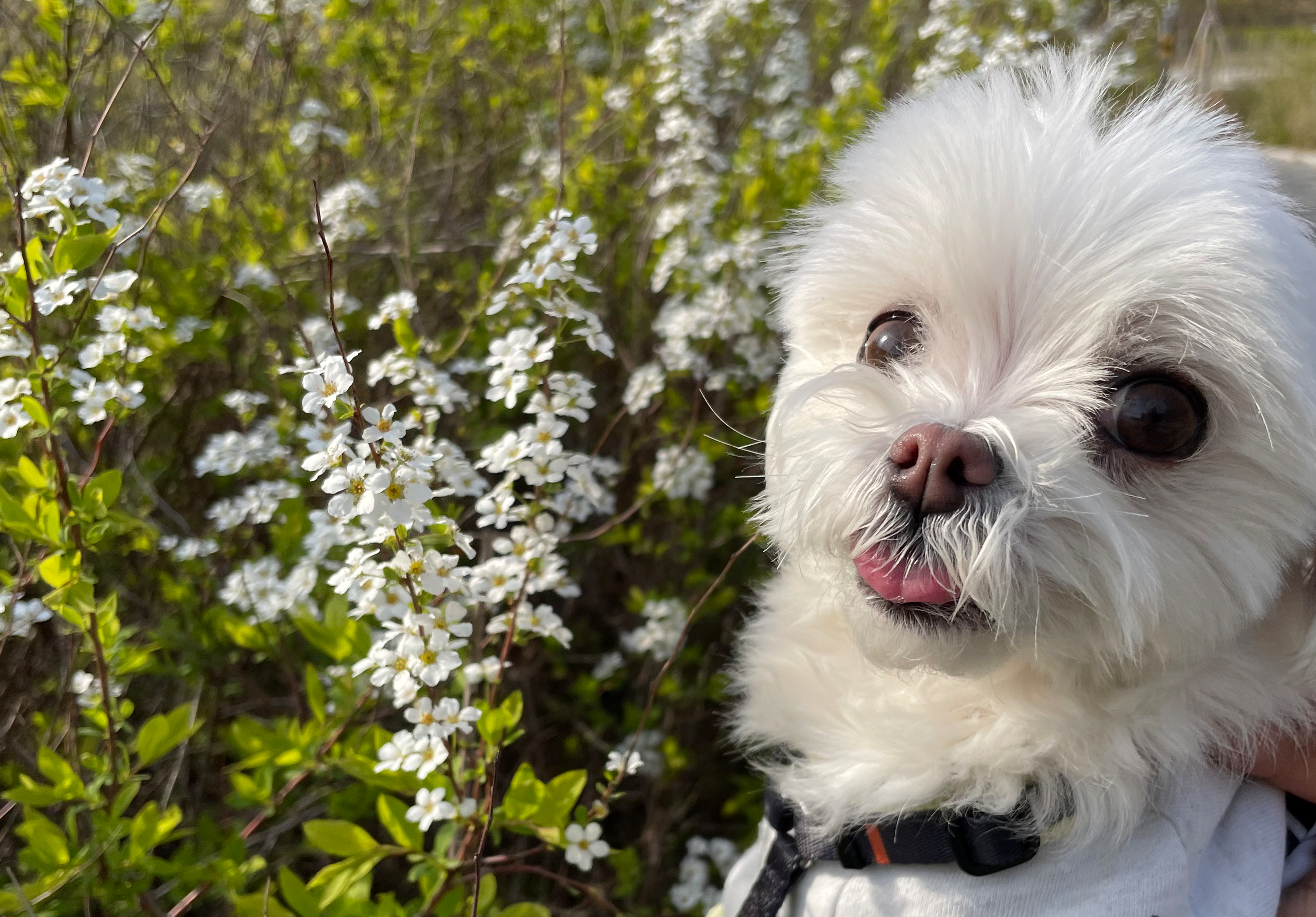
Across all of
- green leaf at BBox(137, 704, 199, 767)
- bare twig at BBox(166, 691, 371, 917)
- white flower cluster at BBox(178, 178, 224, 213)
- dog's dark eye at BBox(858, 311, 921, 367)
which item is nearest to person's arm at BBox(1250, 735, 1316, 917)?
dog's dark eye at BBox(858, 311, 921, 367)

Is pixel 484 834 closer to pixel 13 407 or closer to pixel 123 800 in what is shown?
pixel 123 800

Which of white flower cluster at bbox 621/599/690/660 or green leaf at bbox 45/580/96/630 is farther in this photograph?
white flower cluster at bbox 621/599/690/660

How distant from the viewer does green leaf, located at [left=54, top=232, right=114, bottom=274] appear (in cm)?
118

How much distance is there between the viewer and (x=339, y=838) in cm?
119

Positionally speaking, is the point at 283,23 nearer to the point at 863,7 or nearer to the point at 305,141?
the point at 305,141

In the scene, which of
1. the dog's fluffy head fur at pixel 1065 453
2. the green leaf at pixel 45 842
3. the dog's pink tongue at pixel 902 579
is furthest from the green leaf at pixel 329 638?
the dog's pink tongue at pixel 902 579

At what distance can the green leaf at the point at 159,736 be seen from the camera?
1275 mm

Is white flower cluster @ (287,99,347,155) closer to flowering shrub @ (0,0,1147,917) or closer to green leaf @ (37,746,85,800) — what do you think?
flowering shrub @ (0,0,1147,917)

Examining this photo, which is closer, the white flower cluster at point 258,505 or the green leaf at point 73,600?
the green leaf at point 73,600

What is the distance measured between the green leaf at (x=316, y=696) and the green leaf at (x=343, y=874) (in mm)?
229

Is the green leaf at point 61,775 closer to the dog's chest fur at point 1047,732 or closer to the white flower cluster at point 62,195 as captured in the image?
the white flower cluster at point 62,195

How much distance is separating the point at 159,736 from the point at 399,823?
1.39 feet

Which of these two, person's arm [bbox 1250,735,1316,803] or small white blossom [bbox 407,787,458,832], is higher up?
small white blossom [bbox 407,787,458,832]

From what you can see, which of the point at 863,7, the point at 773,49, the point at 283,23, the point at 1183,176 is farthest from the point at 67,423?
the point at 863,7
